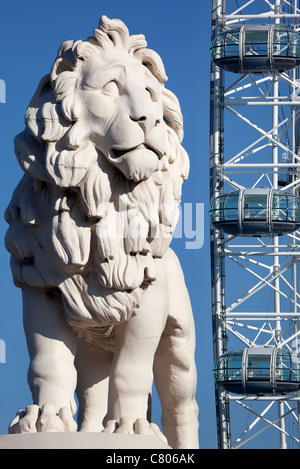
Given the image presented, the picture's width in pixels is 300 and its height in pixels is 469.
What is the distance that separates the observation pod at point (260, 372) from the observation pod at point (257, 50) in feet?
19.7

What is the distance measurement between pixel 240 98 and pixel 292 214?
3.28 metres

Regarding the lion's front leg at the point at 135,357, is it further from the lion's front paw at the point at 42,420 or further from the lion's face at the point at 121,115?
the lion's face at the point at 121,115

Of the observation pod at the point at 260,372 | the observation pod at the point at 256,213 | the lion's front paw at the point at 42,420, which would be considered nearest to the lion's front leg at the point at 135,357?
the lion's front paw at the point at 42,420

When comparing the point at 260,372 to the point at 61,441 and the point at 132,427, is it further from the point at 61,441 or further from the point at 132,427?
the point at 61,441

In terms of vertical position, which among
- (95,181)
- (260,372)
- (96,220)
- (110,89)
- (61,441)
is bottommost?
(61,441)

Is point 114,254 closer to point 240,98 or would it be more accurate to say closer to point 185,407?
point 185,407

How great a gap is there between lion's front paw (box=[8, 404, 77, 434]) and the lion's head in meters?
0.44

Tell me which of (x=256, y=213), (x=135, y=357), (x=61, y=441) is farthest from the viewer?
(x=256, y=213)

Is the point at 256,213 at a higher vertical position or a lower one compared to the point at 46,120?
higher

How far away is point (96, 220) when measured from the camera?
215 inches

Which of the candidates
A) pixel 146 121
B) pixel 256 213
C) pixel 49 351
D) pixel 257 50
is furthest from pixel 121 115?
pixel 257 50

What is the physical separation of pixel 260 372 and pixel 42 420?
2072 centimetres

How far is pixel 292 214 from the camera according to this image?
25.7 m
